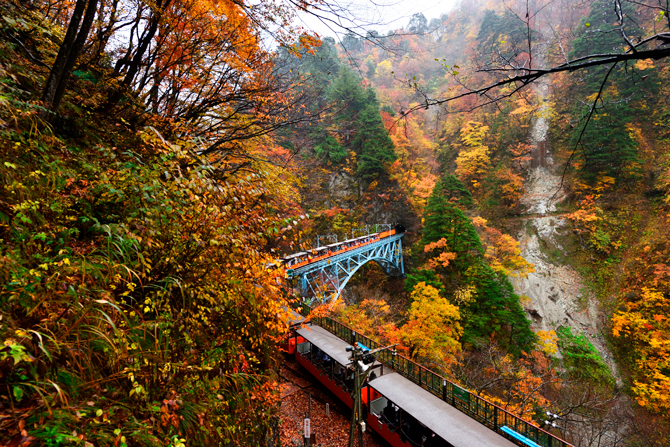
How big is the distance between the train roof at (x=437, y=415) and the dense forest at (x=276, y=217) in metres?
3.23

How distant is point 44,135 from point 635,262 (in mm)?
27605

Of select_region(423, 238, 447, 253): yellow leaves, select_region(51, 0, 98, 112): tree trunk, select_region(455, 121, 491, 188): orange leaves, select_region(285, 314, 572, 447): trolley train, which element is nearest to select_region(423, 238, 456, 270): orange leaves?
select_region(423, 238, 447, 253): yellow leaves

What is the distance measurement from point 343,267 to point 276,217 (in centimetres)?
1676

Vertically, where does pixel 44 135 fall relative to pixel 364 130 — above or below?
below

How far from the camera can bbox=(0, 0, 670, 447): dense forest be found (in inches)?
90.2

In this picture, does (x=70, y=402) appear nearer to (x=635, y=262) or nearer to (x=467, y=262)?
(x=467, y=262)

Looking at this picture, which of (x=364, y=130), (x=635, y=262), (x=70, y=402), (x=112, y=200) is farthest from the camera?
(x=364, y=130)

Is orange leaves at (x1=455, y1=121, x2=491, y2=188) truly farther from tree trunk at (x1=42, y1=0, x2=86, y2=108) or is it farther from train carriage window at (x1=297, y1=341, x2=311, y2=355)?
tree trunk at (x1=42, y1=0, x2=86, y2=108)

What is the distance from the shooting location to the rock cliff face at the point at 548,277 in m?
18.2

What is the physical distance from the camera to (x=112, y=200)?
3.27 meters

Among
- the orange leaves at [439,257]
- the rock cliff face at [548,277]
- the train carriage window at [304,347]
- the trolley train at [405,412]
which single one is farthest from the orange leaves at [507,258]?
the train carriage window at [304,347]

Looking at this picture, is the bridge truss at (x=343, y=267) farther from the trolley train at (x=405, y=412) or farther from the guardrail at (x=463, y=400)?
the trolley train at (x=405, y=412)

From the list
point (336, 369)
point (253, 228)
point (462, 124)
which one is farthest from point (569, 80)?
point (253, 228)

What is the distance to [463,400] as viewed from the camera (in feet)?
25.9
